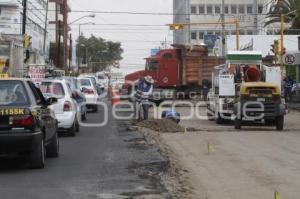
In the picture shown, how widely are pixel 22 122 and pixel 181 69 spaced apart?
106 ft

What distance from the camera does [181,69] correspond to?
1752 inches

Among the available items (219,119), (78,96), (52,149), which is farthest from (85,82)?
(52,149)

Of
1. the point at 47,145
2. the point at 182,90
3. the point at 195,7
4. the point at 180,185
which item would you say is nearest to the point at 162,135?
the point at 47,145

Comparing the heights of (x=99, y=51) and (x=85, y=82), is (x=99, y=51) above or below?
above

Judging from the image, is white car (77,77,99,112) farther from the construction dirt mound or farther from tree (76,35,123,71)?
tree (76,35,123,71)

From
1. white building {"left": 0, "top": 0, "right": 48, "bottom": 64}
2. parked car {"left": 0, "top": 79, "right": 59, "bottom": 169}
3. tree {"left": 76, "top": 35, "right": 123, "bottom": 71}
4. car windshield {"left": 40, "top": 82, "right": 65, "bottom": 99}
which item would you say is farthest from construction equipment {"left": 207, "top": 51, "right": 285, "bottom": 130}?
tree {"left": 76, "top": 35, "right": 123, "bottom": 71}

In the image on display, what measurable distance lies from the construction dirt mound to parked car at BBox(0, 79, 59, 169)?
9.12 m

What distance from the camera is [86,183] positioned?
1139 cm

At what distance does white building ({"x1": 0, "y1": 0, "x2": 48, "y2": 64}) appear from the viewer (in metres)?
67.1

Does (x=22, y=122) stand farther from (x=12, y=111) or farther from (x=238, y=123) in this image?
(x=238, y=123)

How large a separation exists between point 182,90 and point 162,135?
23.5 m

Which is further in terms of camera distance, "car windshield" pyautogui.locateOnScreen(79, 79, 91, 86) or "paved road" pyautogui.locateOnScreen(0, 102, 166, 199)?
"car windshield" pyautogui.locateOnScreen(79, 79, 91, 86)

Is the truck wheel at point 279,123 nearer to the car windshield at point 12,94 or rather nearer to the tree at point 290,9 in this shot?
the car windshield at point 12,94

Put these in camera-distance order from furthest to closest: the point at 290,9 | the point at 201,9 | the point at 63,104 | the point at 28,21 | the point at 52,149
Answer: the point at 201,9 → the point at 28,21 → the point at 290,9 → the point at 63,104 → the point at 52,149
